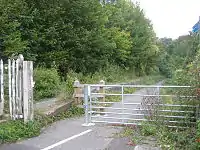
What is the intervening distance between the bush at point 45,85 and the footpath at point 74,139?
302 centimetres

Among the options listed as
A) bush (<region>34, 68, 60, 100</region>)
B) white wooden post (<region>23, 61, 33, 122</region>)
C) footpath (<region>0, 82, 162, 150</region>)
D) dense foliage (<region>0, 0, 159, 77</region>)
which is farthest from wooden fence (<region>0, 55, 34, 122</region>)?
dense foliage (<region>0, 0, 159, 77</region>)

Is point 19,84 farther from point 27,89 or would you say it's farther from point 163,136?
point 163,136

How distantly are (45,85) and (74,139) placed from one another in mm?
5446

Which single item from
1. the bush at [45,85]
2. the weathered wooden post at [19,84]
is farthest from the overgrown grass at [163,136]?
the bush at [45,85]

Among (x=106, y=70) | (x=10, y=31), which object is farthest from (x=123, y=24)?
(x=10, y=31)

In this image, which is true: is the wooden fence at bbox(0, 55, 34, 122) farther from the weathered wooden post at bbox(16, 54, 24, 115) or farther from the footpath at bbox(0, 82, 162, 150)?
the footpath at bbox(0, 82, 162, 150)

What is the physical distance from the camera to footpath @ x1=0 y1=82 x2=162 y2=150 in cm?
807

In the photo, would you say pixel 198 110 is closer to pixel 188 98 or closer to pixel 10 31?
pixel 188 98

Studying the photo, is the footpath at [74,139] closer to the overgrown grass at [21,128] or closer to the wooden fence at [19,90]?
the overgrown grass at [21,128]

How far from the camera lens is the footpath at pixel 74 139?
26.5 ft

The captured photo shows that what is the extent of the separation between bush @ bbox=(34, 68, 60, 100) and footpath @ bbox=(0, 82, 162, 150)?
9.91ft

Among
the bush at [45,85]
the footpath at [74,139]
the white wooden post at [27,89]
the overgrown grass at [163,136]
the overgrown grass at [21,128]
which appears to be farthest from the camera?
the bush at [45,85]

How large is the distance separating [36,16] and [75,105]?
762cm

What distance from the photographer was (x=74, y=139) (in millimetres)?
8930
